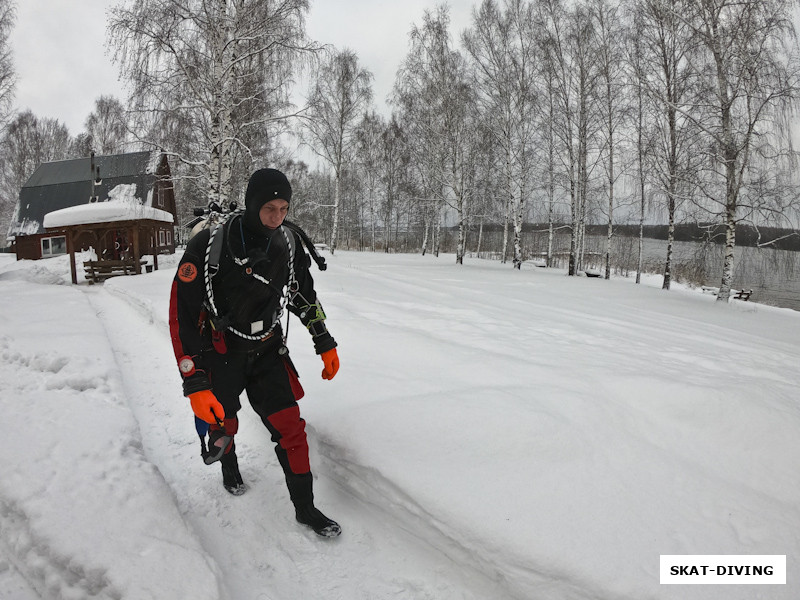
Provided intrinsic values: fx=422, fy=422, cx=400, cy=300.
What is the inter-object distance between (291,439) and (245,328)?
65 cm

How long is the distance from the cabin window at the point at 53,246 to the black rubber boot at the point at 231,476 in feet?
93.6

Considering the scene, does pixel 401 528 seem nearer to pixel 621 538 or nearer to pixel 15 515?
pixel 621 538

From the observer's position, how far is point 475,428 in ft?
8.58

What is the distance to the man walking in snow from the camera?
216 centimetres

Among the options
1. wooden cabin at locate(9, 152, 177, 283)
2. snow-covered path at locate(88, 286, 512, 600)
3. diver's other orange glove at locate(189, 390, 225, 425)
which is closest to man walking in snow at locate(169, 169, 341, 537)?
diver's other orange glove at locate(189, 390, 225, 425)

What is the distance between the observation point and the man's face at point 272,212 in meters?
2.20

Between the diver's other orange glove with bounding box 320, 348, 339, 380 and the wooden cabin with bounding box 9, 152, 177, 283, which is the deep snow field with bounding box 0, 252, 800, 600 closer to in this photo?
the diver's other orange glove with bounding box 320, 348, 339, 380

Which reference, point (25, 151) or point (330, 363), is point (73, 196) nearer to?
point (25, 151)

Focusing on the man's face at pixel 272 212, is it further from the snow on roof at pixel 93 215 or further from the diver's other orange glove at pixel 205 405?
the snow on roof at pixel 93 215

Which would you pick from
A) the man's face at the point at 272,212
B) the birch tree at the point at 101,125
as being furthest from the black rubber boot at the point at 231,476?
the birch tree at the point at 101,125

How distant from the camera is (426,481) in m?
2.27

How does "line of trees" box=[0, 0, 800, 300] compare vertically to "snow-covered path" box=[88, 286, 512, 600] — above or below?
above

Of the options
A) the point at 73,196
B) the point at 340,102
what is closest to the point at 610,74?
the point at 340,102

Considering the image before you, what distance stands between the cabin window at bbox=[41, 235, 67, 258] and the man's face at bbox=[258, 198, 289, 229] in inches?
1137
